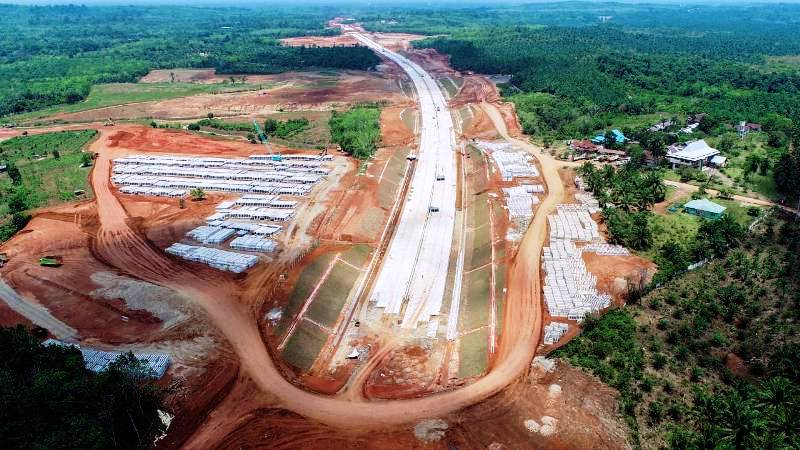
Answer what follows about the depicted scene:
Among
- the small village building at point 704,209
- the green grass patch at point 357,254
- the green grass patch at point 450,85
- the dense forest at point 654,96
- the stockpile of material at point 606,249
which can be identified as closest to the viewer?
the stockpile of material at point 606,249

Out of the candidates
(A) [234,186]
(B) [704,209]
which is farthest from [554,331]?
(A) [234,186]

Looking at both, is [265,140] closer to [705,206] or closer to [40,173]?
[40,173]

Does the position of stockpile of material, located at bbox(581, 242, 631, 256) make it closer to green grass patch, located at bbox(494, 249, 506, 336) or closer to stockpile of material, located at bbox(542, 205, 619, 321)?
stockpile of material, located at bbox(542, 205, 619, 321)

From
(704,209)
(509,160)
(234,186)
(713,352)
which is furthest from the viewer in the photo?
(509,160)

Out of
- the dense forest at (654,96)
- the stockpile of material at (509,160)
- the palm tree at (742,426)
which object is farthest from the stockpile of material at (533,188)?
the palm tree at (742,426)

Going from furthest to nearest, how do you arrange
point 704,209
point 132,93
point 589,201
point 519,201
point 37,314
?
point 132,93 → point 519,201 → point 589,201 → point 704,209 → point 37,314

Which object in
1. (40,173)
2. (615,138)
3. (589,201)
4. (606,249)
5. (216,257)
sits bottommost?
(216,257)

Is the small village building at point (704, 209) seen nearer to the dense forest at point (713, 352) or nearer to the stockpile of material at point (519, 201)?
the dense forest at point (713, 352)

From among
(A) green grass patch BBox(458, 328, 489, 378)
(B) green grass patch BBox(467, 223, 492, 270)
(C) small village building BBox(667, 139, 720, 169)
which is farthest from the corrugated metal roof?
(A) green grass patch BBox(458, 328, 489, 378)
